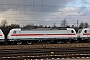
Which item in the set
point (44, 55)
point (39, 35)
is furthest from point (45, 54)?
point (39, 35)

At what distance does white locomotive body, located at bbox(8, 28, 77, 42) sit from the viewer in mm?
39750

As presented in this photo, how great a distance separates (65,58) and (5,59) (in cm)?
463

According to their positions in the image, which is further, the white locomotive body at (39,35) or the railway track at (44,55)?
the white locomotive body at (39,35)

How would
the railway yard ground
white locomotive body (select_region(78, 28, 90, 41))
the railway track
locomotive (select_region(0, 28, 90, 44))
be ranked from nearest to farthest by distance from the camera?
the railway yard ground
the railway track
locomotive (select_region(0, 28, 90, 44))
white locomotive body (select_region(78, 28, 90, 41))

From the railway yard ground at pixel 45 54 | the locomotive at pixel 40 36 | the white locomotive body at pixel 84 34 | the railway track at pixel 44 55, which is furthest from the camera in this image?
the white locomotive body at pixel 84 34

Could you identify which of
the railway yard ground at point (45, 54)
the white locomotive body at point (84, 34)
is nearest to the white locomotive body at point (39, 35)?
the white locomotive body at point (84, 34)

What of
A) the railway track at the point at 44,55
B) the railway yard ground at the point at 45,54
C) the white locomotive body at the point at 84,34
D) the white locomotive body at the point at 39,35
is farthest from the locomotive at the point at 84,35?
the railway track at the point at 44,55

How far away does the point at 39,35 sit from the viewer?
40.2 metres

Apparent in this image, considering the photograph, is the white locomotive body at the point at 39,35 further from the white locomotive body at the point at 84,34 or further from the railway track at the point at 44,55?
the railway track at the point at 44,55

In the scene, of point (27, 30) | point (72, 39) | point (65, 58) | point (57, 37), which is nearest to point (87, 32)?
point (72, 39)

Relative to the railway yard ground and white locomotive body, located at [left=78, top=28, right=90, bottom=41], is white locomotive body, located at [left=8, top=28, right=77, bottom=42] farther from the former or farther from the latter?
the railway yard ground

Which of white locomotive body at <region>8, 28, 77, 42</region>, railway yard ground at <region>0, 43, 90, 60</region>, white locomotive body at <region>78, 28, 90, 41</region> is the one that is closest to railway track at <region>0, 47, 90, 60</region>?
railway yard ground at <region>0, 43, 90, 60</region>

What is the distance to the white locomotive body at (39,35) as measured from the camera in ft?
130

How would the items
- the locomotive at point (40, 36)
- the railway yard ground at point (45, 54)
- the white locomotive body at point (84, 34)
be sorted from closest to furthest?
the railway yard ground at point (45, 54) < the locomotive at point (40, 36) < the white locomotive body at point (84, 34)
